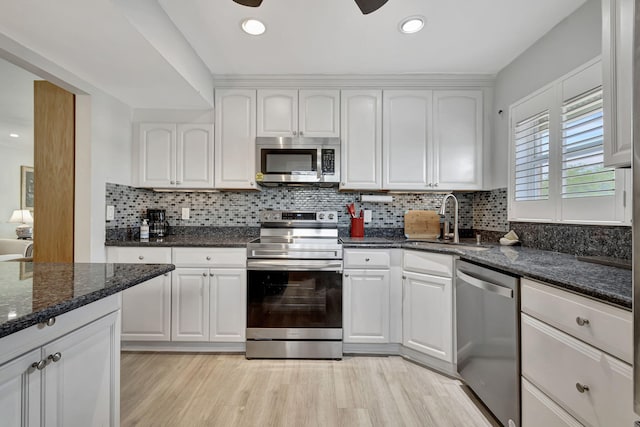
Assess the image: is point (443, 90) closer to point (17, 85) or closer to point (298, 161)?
point (298, 161)

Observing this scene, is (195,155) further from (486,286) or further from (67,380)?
(486,286)

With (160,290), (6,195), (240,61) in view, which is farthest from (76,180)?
(6,195)

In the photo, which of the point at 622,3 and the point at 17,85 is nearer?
the point at 622,3

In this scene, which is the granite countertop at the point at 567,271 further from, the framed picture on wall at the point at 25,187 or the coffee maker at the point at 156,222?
the framed picture on wall at the point at 25,187

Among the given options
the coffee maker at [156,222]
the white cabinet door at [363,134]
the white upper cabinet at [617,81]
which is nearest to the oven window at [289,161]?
the white cabinet door at [363,134]

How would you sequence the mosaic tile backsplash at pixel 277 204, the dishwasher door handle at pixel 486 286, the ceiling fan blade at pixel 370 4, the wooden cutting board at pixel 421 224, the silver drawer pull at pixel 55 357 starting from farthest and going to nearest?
the mosaic tile backsplash at pixel 277 204 → the wooden cutting board at pixel 421 224 → the dishwasher door handle at pixel 486 286 → the ceiling fan blade at pixel 370 4 → the silver drawer pull at pixel 55 357

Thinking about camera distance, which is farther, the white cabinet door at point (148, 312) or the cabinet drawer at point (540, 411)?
the white cabinet door at point (148, 312)

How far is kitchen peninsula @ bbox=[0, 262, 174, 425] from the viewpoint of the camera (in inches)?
29.0

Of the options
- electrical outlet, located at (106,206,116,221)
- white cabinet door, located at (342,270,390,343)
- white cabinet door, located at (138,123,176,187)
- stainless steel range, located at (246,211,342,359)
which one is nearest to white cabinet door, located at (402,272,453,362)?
white cabinet door, located at (342,270,390,343)

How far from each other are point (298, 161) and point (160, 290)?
5.04 feet

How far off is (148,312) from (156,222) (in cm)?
87

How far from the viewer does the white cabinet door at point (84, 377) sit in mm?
853

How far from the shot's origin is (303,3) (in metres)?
1.73

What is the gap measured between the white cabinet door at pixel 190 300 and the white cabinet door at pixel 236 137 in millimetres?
827
